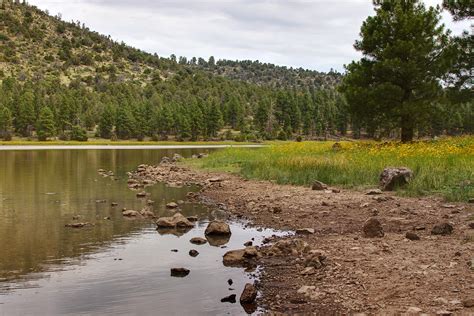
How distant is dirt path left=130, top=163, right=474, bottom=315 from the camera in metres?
7.86

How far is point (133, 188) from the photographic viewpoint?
86.7 feet

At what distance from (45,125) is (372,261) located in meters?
117

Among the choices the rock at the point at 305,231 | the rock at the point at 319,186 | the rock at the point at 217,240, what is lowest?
the rock at the point at 217,240

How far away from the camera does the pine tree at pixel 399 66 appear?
3488 centimetres

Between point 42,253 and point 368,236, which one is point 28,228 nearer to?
point 42,253

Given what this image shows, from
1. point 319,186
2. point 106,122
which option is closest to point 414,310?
point 319,186

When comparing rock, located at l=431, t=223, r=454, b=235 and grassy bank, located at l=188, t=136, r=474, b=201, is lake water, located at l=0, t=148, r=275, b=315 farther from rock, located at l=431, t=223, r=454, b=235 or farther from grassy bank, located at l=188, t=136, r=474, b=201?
grassy bank, located at l=188, t=136, r=474, b=201

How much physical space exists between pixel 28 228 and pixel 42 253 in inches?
136

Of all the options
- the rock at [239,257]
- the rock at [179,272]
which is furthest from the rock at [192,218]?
the rock at [179,272]

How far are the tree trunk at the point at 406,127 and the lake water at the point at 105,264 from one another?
22.3 metres

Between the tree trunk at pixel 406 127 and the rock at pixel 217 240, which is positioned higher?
the tree trunk at pixel 406 127

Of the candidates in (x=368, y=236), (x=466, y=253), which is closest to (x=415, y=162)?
(x=368, y=236)

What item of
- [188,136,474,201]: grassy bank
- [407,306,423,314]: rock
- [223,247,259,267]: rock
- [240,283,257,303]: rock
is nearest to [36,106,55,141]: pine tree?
[188,136,474,201]: grassy bank

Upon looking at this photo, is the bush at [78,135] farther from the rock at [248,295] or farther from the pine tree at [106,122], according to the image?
the rock at [248,295]
